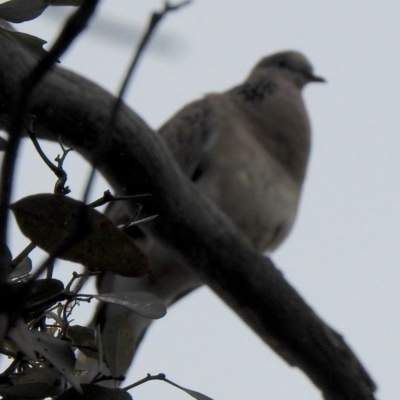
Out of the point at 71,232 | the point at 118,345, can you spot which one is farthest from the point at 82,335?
the point at 71,232

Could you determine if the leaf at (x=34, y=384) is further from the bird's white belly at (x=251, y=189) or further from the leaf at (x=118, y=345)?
the bird's white belly at (x=251, y=189)

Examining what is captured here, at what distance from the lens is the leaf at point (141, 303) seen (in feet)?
3.59

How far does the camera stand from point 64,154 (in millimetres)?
1018

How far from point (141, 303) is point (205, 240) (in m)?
1.21

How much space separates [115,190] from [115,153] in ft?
0.37

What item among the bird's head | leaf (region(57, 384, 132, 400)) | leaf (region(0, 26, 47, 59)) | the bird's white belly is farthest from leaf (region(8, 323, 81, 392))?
the bird's head

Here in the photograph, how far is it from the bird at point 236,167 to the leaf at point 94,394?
194 centimetres

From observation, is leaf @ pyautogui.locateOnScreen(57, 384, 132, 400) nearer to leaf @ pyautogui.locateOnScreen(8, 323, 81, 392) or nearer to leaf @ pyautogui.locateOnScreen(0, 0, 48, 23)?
leaf @ pyautogui.locateOnScreen(8, 323, 81, 392)

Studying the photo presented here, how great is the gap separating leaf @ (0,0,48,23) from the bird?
1.93 meters

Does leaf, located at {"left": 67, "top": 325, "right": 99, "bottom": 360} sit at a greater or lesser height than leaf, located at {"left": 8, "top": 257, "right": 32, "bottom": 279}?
lesser

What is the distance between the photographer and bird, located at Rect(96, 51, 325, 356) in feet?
→ 10.3

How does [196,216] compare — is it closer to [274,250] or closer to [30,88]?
[274,250]

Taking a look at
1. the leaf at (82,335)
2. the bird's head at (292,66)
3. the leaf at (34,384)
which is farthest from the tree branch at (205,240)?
the bird's head at (292,66)

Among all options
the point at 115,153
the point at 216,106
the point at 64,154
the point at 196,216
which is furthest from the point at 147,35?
the point at 216,106
